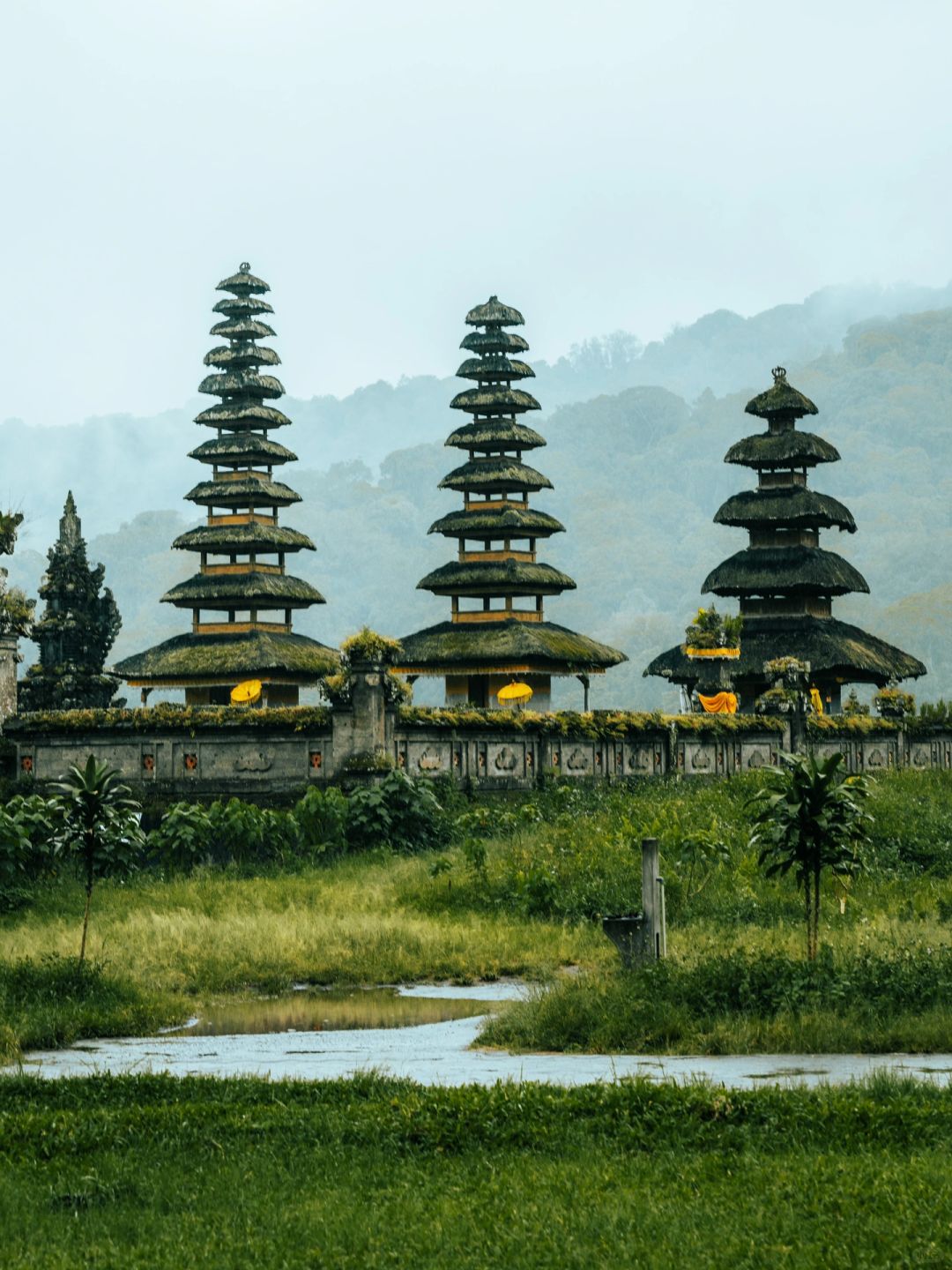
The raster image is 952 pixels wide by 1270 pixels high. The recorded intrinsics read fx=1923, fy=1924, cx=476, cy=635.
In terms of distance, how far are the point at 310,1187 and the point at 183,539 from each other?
53247 millimetres

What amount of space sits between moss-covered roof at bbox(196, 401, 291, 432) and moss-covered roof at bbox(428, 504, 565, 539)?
7325mm

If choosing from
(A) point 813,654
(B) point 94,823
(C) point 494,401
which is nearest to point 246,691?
(C) point 494,401

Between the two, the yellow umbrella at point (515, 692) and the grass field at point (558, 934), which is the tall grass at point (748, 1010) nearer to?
the grass field at point (558, 934)

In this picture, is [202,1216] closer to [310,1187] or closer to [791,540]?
[310,1187]

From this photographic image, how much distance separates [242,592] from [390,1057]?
45.7m

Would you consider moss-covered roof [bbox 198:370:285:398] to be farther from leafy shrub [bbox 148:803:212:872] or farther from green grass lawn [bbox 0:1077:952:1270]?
green grass lawn [bbox 0:1077:952:1270]

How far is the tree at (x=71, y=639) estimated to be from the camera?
57688 millimetres

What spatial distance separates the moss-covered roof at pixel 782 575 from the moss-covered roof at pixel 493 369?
9.83 meters

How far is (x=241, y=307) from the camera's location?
69.3 m

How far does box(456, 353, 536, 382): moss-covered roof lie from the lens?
219 feet

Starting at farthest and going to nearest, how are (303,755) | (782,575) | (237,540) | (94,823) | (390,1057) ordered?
1. (237,540)
2. (782,575)
3. (303,755)
4. (94,823)
5. (390,1057)

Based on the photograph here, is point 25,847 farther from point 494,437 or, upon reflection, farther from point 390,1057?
point 494,437

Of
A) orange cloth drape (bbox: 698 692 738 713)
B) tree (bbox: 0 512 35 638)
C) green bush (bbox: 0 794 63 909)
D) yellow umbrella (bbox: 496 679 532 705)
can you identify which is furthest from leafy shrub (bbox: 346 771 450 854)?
yellow umbrella (bbox: 496 679 532 705)

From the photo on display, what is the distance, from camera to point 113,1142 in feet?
42.4
